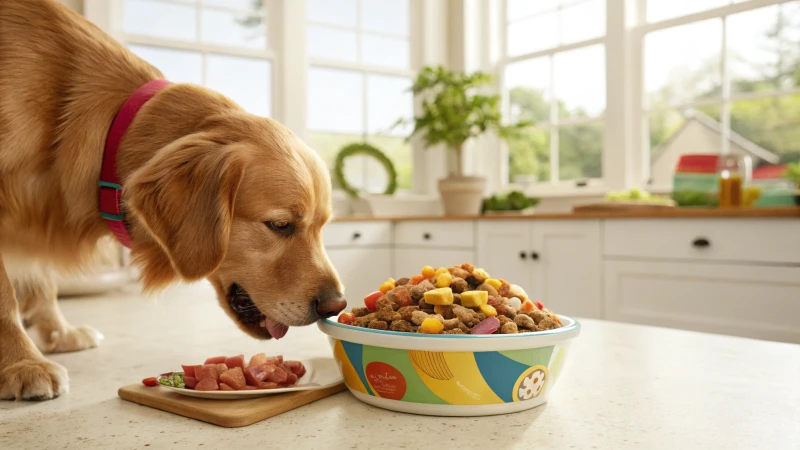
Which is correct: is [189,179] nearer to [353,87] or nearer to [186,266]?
[186,266]

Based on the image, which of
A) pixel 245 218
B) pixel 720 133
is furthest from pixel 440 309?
pixel 720 133

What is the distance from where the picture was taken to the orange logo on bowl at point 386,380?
796mm

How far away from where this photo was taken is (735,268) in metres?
2.78

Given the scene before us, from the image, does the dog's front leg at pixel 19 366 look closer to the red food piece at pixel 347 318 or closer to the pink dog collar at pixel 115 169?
the pink dog collar at pixel 115 169

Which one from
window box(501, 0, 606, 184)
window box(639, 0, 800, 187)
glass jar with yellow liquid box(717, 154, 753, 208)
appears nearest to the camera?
glass jar with yellow liquid box(717, 154, 753, 208)

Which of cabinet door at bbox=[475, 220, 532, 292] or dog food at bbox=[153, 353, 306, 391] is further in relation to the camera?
cabinet door at bbox=[475, 220, 532, 292]

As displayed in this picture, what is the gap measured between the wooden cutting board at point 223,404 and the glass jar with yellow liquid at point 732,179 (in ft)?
9.22

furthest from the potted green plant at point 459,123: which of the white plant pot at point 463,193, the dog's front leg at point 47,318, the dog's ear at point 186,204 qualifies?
the dog's ear at point 186,204

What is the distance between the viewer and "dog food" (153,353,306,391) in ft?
2.82

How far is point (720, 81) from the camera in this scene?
3938 millimetres

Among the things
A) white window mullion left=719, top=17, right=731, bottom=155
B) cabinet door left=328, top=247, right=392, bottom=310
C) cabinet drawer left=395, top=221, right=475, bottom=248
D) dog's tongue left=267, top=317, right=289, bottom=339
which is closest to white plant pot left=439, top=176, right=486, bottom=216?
cabinet drawer left=395, top=221, right=475, bottom=248

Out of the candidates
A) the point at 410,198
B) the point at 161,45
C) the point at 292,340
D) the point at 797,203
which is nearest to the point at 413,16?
the point at 410,198

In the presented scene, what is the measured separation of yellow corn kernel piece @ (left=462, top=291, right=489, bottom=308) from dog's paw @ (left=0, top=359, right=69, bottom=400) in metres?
0.57

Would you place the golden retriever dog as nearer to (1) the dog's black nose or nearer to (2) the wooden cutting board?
(1) the dog's black nose
